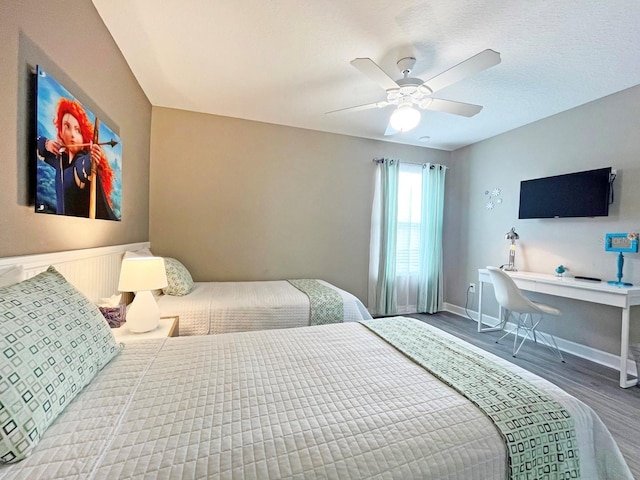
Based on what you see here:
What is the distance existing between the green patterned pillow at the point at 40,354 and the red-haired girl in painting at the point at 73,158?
0.58 m

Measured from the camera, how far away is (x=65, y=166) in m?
1.45

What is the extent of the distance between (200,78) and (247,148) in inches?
38.4

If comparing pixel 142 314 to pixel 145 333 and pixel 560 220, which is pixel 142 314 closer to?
pixel 145 333

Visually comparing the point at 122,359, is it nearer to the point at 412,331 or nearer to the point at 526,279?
the point at 412,331

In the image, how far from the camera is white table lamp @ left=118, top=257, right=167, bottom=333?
1.62m

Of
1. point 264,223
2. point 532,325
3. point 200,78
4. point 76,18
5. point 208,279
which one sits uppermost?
point 200,78

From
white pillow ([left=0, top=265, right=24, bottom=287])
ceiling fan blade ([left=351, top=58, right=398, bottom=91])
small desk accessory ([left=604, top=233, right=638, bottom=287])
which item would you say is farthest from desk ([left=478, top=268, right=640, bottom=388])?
white pillow ([left=0, top=265, right=24, bottom=287])

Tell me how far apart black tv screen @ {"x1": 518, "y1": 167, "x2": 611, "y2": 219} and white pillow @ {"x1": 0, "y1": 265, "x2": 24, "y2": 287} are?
13.7 feet

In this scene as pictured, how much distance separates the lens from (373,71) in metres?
1.80

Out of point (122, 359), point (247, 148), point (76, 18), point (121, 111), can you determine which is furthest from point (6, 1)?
point (247, 148)

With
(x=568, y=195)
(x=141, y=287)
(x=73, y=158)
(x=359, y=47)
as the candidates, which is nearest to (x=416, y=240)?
(x=568, y=195)

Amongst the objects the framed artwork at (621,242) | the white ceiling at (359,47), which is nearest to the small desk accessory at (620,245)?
the framed artwork at (621,242)

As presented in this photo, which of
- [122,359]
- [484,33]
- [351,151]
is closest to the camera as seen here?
[122,359]

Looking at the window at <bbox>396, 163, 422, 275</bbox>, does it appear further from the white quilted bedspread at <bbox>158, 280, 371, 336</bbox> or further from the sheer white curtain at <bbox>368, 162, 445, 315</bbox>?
the white quilted bedspread at <bbox>158, 280, 371, 336</bbox>
